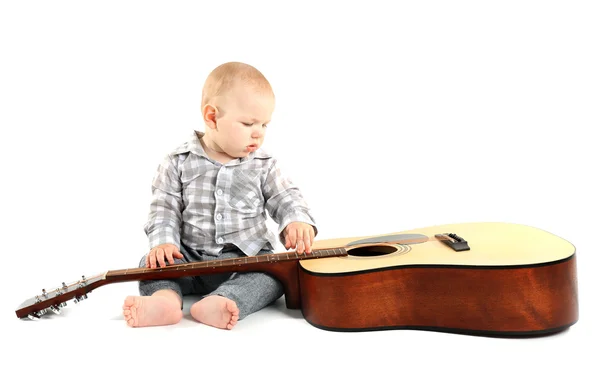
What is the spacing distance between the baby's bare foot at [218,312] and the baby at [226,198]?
106mm

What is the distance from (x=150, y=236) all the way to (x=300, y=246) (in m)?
0.51

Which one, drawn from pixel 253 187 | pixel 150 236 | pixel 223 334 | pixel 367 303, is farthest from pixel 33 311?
pixel 367 303

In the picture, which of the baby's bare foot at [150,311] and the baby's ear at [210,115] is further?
the baby's ear at [210,115]

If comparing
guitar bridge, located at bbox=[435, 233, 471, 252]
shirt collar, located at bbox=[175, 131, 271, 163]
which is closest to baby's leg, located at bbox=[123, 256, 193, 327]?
shirt collar, located at bbox=[175, 131, 271, 163]

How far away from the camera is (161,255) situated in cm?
223

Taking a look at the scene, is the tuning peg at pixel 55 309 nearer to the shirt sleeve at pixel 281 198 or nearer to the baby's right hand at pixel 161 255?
the baby's right hand at pixel 161 255

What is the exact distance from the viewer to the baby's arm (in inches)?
90.4

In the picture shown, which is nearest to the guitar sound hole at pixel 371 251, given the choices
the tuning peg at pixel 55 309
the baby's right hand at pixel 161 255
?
the baby's right hand at pixel 161 255

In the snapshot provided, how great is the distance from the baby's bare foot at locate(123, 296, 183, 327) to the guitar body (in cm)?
40

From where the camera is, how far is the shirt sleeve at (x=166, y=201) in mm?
2355

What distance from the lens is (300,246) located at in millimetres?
2240

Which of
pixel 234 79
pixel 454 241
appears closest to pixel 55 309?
pixel 234 79

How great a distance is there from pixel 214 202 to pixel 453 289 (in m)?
0.88

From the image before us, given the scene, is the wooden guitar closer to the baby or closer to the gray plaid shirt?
the baby
